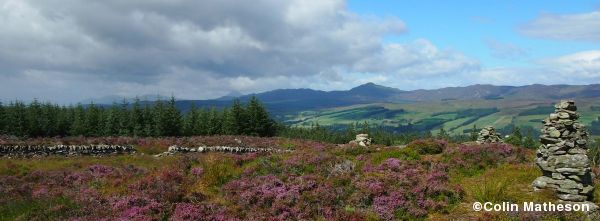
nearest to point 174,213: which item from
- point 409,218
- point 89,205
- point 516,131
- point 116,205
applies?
point 116,205

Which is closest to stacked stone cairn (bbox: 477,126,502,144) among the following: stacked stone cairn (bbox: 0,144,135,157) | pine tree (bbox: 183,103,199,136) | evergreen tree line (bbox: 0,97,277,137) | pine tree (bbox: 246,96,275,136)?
stacked stone cairn (bbox: 0,144,135,157)

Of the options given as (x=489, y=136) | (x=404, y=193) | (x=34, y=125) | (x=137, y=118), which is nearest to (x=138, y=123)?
(x=137, y=118)

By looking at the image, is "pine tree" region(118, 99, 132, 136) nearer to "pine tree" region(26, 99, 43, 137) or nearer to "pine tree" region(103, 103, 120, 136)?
"pine tree" region(103, 103, 120, 136)

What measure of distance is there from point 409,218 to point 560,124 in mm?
8761

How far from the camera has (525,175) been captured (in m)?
22.7

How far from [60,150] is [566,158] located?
151 ft

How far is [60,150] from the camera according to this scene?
4409 centimetres

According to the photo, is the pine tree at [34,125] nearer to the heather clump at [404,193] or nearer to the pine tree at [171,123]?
the pine tree at [171,123]

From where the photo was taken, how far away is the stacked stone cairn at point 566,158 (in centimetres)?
1769

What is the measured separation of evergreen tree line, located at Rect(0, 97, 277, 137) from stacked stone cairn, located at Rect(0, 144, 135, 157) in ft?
158

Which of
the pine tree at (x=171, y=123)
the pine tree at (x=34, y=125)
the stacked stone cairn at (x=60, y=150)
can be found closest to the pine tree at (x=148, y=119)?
the pine tree at (x=171, y=123)

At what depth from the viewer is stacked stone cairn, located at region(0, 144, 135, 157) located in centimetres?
4191

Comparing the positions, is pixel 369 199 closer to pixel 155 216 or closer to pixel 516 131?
pixel 155 216

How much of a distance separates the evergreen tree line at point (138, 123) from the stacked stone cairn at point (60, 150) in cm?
4809
